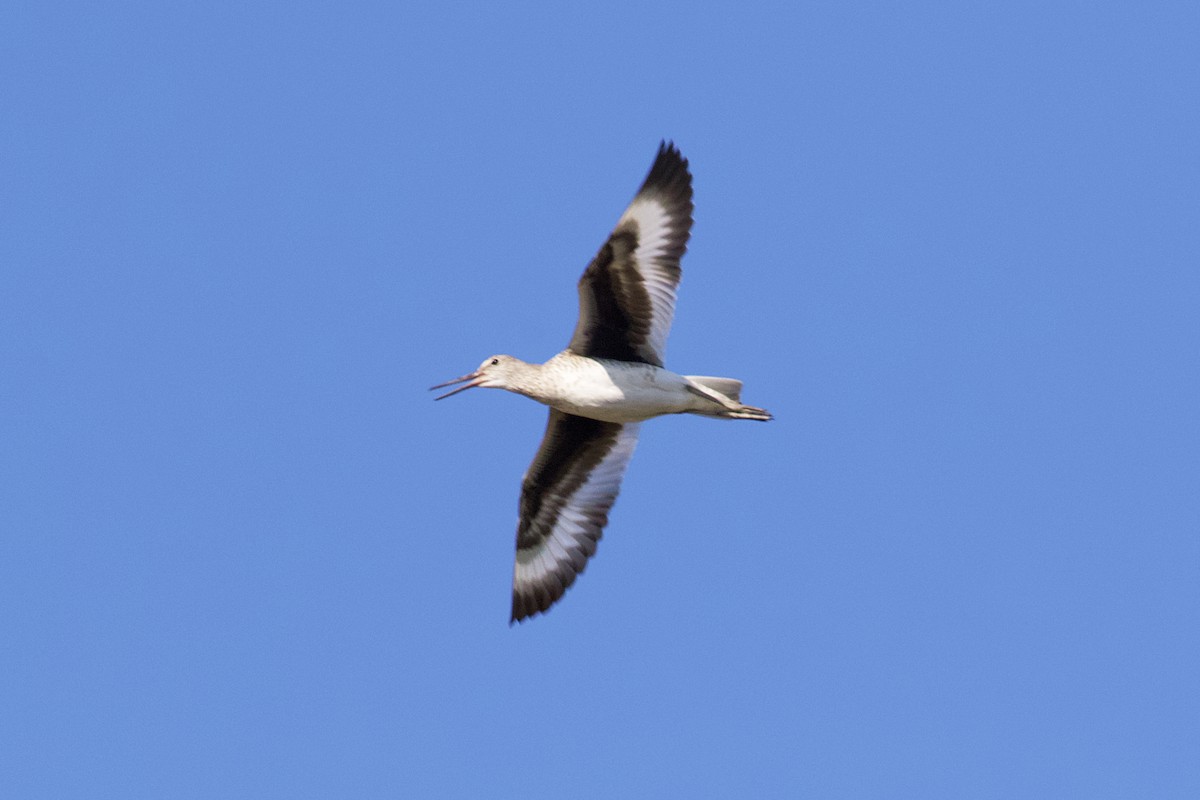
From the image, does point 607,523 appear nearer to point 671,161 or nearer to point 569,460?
point 569,460

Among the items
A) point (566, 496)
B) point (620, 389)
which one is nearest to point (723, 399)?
point (620, 389)

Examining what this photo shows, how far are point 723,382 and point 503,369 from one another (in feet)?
5.97

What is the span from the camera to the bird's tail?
1418cm

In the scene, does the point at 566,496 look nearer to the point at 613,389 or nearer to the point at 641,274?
the point at 613,389

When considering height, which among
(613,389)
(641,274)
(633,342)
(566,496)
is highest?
(641,274)

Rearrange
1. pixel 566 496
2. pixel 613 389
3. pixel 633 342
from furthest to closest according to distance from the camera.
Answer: pixel 566 496, pixel 633 342, pixel 613 389

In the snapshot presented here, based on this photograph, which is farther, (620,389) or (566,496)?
(566,496)

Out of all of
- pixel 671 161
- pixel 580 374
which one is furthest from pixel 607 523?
pixel 671 161

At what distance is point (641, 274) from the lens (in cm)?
1412

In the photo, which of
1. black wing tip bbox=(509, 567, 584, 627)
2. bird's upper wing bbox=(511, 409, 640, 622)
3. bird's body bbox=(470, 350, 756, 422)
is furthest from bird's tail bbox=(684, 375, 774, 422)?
black wing tip bbox=(509, 567, 584, 627)

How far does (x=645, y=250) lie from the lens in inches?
556

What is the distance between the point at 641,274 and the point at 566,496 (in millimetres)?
2357

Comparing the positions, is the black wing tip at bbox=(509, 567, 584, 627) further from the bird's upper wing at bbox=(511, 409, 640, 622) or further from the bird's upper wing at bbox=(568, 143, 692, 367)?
the bird's upper wing at bbox=(568, 143, 692, 367)

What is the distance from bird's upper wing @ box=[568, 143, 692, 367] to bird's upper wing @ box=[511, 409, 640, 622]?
120 cm
